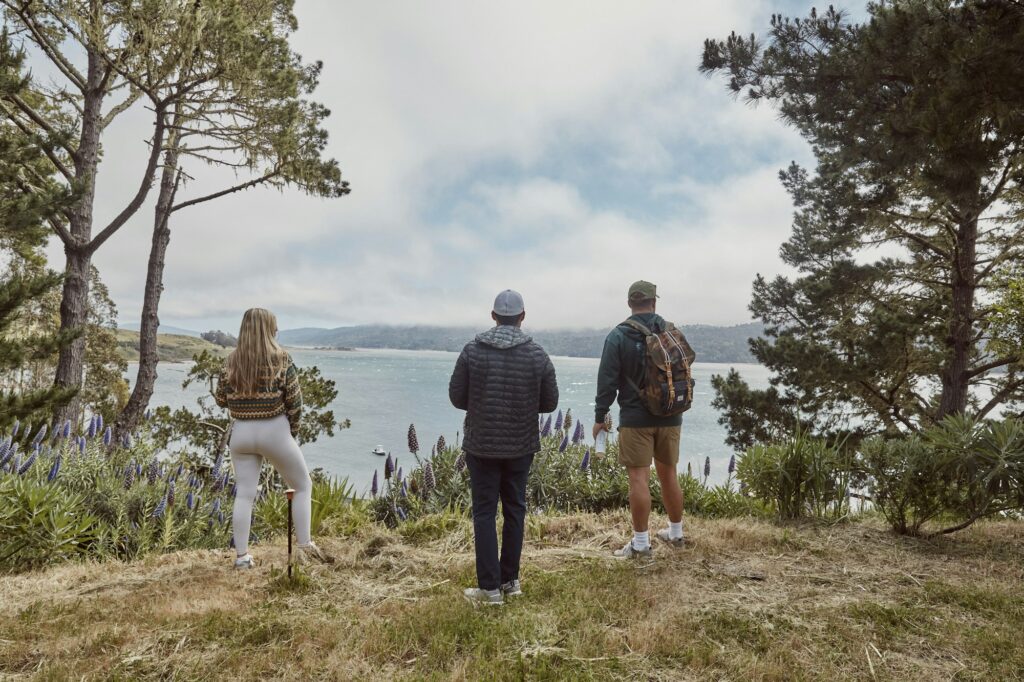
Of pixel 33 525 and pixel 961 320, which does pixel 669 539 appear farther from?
pixel 961 320

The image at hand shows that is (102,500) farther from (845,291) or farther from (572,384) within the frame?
(572,384)

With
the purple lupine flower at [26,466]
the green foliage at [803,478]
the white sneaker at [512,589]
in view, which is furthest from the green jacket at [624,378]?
the purple lupine flower at [26,466]

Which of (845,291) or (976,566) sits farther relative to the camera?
(845,291)

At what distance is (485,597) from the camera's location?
3.43 metres

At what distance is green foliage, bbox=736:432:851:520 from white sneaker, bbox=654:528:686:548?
5.15 feet

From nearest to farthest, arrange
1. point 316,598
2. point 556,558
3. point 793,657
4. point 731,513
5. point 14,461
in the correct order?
point 793,657 < point 316,598 < point 556,558 < point 14,461 < point 731,513

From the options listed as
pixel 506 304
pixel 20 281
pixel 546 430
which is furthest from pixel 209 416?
pixel 506 304

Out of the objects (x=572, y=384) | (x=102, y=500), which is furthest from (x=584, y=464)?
(x=572, y=384)

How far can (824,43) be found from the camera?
6.39 m

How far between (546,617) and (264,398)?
2275 millimetres

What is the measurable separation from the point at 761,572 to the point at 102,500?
560cm

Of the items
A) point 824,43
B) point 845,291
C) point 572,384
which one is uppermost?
point 824,43

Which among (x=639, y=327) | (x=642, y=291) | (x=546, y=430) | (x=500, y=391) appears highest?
(x=642, y=291)

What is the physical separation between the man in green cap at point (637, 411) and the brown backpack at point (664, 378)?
0.12ft
